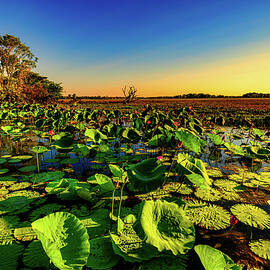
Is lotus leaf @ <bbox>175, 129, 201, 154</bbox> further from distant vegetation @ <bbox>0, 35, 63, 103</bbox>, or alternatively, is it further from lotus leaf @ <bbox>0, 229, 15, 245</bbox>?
distant vegetation @ <bbox>0, 35, 63, 103</bbox>

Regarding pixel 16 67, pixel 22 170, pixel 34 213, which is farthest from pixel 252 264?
pixel 16 67

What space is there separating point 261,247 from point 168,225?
1131 mm

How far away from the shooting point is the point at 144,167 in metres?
1.67

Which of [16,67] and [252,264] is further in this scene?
[16,67]

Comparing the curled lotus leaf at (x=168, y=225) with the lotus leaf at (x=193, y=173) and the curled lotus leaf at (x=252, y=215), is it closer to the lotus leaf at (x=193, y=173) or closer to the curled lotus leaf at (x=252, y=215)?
the lotus leaf at (x=193, y=173)

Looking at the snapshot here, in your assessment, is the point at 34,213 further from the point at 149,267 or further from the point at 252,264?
the point at 252,264

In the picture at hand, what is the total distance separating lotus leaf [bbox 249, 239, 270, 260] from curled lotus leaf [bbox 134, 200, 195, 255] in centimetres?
87

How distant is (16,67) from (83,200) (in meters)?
35.7

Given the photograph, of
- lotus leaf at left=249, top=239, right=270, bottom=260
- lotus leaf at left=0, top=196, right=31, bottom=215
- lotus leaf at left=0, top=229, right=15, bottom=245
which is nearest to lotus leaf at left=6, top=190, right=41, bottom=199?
lotus leaf at left=0, top=196, right=31, bottom=215

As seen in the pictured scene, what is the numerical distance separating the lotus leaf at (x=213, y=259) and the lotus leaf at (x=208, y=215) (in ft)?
2.77

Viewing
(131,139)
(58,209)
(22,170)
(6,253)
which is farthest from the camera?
(131,139)

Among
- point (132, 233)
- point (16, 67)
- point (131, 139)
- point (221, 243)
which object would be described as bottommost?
point (221, 243)

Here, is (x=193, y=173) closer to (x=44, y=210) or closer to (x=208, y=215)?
(x=208, y=215)

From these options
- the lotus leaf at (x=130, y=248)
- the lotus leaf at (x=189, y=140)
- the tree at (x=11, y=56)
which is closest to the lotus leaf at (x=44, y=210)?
the lotus leaf at (x=130, y=248)
